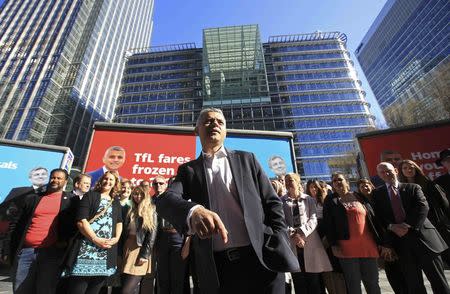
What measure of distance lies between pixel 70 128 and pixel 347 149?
7228cm

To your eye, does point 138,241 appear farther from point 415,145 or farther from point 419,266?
point 415,145

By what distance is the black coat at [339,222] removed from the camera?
143 inches

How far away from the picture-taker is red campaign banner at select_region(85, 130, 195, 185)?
5695 mm

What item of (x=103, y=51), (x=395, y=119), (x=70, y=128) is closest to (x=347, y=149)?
(x=395, y=119)

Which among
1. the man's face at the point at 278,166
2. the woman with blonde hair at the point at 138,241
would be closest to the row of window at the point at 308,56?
the man's face at the point at 278,166

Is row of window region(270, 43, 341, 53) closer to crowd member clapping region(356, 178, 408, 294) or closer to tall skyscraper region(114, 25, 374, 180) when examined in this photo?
tall skyscraper region(114, 25, 374, 180)

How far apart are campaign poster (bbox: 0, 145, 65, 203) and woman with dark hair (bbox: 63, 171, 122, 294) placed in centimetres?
402

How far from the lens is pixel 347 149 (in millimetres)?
52188

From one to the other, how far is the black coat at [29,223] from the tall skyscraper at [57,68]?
70.4 m

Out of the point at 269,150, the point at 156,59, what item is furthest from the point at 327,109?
the point at 269,150

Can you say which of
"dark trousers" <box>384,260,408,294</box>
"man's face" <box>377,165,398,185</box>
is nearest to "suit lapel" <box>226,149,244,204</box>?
"man's face" <box>377,165,398,185</box>

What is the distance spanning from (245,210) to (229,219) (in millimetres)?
131

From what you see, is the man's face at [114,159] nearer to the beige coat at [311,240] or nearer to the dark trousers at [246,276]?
the beige coat at [311,240]

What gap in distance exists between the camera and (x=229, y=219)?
1.39 meters
